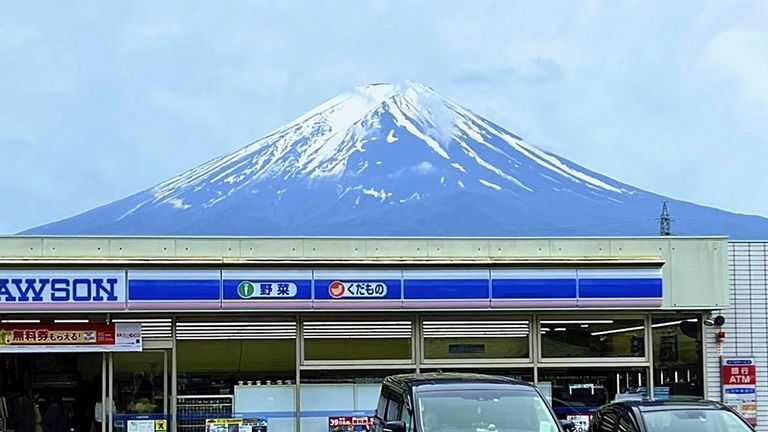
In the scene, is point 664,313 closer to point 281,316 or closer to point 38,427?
point 281,316

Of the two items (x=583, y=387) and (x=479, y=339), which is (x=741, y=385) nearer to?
(x=583, y=387)

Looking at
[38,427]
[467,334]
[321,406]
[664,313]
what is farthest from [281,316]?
[664,313]

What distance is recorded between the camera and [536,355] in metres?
17.9

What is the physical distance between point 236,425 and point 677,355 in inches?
278

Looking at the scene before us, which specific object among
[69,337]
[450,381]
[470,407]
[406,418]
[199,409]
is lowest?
[199,409]

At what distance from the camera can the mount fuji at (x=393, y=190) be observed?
86312mm

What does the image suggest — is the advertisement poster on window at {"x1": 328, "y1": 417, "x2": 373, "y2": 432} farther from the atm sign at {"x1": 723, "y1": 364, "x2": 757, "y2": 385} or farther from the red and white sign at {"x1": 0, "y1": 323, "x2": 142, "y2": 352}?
the atm sign at {"x1": 723, "y1": 364, "x2": 757, "y2": 385}

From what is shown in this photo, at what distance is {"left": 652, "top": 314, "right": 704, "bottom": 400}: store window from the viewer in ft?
60.2

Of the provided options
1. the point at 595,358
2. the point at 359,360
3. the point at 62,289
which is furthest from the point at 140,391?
the point at 595,358

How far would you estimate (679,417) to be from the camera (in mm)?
12180

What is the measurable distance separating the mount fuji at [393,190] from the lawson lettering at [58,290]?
210ft

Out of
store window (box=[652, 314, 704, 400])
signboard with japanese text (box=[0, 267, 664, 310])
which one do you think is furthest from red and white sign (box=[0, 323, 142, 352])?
store window (box=[652, 314, 704, 400])

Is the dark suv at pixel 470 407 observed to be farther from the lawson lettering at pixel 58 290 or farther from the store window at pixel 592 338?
the store window at pixel 592 338

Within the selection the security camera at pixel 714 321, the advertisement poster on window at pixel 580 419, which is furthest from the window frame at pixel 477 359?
the security camera at pixel 714 321
